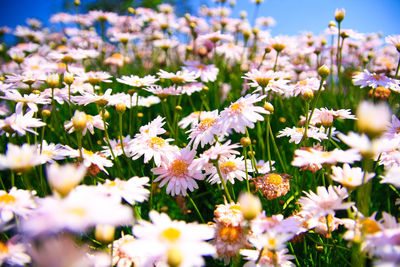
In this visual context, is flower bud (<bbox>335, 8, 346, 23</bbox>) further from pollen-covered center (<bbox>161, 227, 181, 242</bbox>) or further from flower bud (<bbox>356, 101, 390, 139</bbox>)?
pollen-covered center (<bbox>161, 227, 181, 242</bbox>)

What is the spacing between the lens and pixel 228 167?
4.83 ft

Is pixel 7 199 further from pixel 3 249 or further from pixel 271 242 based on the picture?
pixel 271 242

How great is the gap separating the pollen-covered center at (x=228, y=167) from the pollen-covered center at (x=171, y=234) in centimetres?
58

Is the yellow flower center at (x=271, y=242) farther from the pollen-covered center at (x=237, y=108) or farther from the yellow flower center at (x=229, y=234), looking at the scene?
the pollen-covered center at (x=237, y=108)

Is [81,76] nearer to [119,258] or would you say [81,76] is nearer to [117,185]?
[117,185]

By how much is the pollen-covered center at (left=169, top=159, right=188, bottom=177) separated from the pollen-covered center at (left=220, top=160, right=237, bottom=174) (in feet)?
0.62

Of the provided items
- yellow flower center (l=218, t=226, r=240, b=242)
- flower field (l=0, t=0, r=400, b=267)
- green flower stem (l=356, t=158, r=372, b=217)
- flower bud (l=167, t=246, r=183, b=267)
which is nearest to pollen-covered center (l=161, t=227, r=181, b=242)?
flower field (l=0, t=0, r=400, b=267)

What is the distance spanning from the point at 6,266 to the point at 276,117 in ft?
6.45

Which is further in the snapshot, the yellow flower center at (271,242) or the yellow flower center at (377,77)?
the yellow flower center at (377,77)

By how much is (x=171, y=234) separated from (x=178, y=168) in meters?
0.59

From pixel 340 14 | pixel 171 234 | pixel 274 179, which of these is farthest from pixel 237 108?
pixel 340 14

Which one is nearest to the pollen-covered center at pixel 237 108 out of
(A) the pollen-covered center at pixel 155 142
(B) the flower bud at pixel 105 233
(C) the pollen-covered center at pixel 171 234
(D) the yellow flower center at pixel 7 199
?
(A) the pollen-covered center at pixel 155 142

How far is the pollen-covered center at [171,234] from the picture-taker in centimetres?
89

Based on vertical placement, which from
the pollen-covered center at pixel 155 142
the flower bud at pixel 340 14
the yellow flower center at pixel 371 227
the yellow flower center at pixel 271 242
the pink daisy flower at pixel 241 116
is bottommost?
the yellow flower center at pixel 271 242
